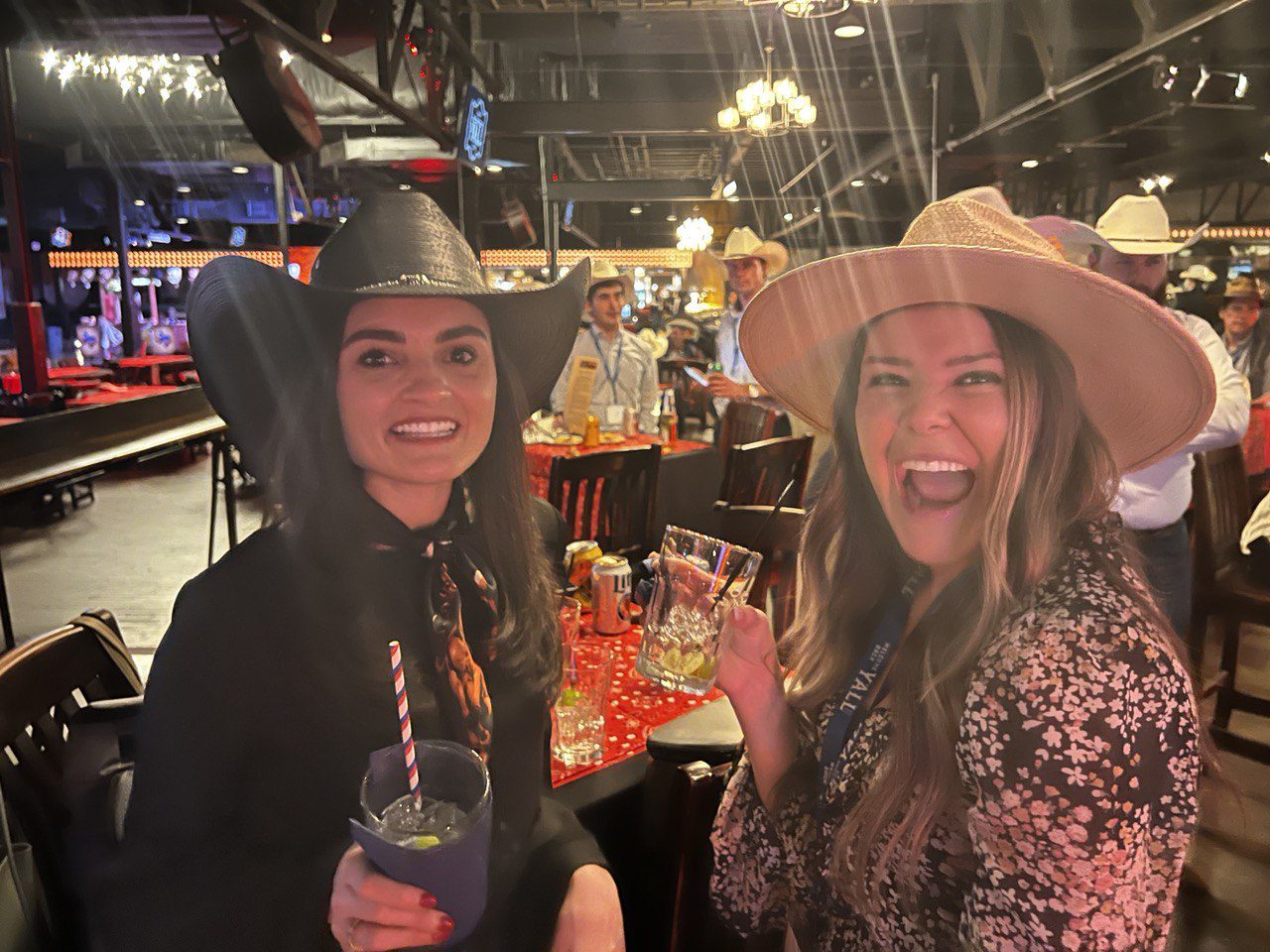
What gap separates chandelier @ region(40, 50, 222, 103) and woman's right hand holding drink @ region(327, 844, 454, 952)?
8.77 m

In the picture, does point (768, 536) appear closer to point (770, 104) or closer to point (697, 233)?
point (770, 104)

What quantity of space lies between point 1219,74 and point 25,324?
369 inches

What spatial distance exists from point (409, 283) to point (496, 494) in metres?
Result: 0.37

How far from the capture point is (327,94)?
8.23 metres

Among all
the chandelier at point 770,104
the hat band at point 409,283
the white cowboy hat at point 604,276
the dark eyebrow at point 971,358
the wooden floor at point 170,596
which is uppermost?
the chandelier at point 770,104

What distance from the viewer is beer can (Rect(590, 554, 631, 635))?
2.01 meters

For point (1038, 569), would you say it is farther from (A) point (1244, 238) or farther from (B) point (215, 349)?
(A) point (1244, 238)

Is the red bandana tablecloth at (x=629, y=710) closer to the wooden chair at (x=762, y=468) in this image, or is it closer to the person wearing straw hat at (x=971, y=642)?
the person wearing straw hat at (x=971, y=642)

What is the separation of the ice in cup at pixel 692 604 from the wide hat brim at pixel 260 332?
0.56 m

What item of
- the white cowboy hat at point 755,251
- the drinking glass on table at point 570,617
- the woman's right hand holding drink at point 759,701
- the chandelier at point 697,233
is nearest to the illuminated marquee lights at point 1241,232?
the chandelier at point 697,233

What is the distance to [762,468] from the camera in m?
3.82

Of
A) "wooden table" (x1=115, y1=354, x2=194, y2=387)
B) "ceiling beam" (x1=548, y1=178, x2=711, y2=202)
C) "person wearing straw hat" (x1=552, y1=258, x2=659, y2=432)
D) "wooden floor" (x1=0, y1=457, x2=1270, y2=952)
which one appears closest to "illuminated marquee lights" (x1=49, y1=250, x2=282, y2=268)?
"wooden table" (x1=115, y1=354, x2=194, y2=387)

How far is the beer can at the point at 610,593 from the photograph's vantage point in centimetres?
A: 201

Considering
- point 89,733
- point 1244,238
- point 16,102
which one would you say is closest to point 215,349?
point 89,733
